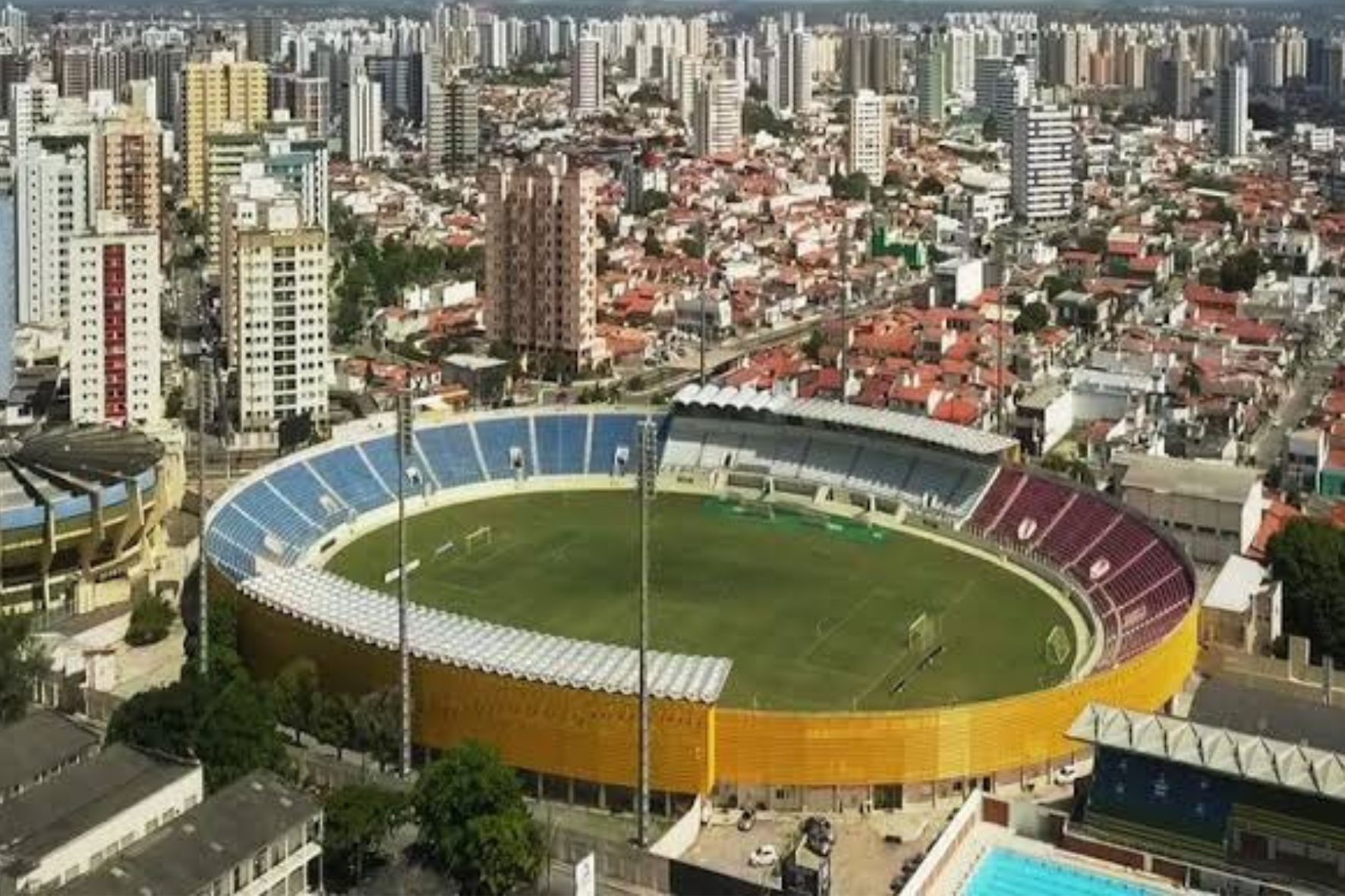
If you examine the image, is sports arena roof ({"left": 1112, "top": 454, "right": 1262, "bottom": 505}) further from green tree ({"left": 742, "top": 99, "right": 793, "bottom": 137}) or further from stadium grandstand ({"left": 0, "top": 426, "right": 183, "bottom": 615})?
green tree ({"left": 742, "top": 99, "right": 793, "bottom": 137})

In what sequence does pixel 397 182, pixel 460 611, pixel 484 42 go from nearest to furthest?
pixel 460 611
pixel 397 182
pixel 484 42

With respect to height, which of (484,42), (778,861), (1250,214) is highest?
(484,42)

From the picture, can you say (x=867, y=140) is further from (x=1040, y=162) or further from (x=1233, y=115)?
(x=1233, y=115)

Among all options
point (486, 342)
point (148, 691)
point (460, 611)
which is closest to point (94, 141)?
point (486, 342)

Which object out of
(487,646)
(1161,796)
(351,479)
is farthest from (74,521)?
(1161,796)

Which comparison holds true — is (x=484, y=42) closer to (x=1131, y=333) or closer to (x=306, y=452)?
(x=1131, y=333)

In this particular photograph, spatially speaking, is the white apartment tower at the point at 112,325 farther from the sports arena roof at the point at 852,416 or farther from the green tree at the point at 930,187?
the green tree at the point at 930,187
